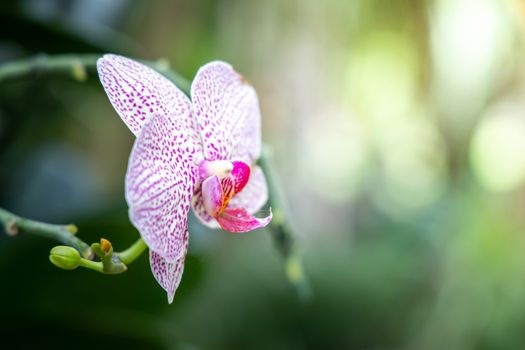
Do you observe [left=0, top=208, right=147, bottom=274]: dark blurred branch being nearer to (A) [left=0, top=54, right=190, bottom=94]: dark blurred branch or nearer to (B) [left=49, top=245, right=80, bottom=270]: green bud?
(B) [left=49, top=245, right=80, bottom=270]: green bud

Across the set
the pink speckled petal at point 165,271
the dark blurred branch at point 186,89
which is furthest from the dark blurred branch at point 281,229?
the pink speckled petal at point 165,271

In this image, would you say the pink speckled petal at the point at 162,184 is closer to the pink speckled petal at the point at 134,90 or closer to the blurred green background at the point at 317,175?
the pink speckled petal at the point at 134,90

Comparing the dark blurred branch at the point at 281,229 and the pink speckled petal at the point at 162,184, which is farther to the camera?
the dark blurred branch at the point at 281,229

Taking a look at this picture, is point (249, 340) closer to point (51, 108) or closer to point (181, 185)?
point (51, 108)

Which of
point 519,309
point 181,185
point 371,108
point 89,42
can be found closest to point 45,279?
point 89,42

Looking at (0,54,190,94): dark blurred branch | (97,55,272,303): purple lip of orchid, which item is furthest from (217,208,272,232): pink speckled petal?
(0,54,190,94): dark blurred branch

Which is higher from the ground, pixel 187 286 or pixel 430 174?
pixel 430 174

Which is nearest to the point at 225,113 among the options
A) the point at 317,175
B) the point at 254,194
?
the point at 254,194
